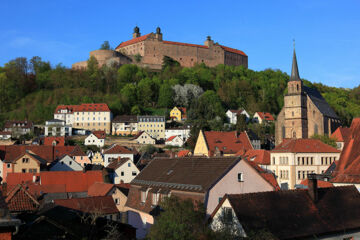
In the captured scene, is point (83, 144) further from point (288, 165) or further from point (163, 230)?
point (163, 230)

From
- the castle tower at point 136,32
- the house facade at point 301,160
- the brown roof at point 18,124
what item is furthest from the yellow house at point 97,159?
the castle tower at point 136,32

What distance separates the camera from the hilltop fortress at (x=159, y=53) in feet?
424

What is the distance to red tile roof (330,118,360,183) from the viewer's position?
66.3ft

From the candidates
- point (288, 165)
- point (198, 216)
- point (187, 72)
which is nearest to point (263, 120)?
point (187, 72)

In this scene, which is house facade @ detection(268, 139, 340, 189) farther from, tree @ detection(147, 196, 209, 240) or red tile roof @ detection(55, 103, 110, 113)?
red tile roof @ detection(55, 103, 110, 113)

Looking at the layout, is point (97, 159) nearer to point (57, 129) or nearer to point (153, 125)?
point (57, 129)

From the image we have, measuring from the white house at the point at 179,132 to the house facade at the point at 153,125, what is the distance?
132 centimetres

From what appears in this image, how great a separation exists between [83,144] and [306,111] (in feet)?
150

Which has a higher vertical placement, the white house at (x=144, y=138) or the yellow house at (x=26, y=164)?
the white house at (x=144, y=138)

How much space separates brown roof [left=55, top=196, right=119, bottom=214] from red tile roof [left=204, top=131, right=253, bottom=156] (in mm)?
28405

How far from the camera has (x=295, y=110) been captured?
7012 cm

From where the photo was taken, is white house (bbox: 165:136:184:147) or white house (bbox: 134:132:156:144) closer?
white house (bbox: 165:136:184:147)

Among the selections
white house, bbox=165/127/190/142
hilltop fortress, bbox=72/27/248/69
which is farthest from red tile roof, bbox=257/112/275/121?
hilltop fortress, bbox=72/27/248/69

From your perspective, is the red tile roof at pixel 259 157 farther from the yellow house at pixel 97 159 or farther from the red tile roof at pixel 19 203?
the red tile roof at pixel 19 203
